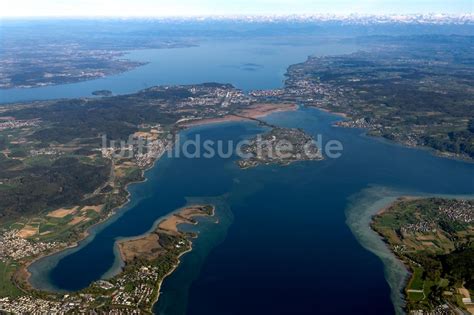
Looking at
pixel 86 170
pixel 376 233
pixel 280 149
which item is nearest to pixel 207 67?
pixel 280 149

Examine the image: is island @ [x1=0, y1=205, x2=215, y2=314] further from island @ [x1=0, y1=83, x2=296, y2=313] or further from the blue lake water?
the blue lake water

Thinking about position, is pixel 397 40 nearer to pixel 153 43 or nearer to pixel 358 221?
pixel 153 43

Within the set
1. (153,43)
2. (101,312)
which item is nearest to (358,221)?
(101,312)

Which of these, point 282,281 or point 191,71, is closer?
point 282,281

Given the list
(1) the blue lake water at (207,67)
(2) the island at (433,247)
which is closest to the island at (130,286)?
(2) the island at (433,247)

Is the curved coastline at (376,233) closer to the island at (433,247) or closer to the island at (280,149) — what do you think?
the island at (433,247)

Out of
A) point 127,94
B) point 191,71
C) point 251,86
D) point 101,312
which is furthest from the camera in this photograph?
point 191,71
